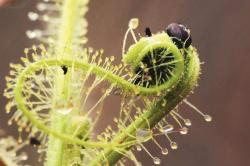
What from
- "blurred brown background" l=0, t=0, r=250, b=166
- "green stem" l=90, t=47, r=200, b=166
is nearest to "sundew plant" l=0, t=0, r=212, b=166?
"green stem" l=90, t=47, r=200, b=166

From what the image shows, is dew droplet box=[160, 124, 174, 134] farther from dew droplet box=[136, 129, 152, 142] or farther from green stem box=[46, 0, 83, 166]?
green stem box=[46, 0, 83, 166]

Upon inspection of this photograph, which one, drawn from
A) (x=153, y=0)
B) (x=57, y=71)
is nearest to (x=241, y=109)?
(x=153, y=0)

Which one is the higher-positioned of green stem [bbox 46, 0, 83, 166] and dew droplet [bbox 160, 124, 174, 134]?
green stem [bbox 46, 0, 83, 166]

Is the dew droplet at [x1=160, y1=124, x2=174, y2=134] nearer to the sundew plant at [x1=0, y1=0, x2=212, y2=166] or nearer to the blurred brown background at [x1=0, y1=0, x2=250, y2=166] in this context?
the sundew plant at [x1=0, y1=0, x2=212, y2=166]

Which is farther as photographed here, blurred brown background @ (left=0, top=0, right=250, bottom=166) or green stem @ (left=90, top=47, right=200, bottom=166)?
blurred brown background @ (left=0, top=0, right=250, bottom=166)

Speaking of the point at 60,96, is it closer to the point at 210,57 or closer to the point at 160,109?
the point at 160,109

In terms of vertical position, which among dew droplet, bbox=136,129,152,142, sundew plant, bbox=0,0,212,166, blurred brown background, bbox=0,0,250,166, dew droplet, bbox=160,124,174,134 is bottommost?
dew droplet, bbox=136,129,152,142

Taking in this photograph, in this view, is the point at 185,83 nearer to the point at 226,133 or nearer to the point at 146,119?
the point at 146,119
